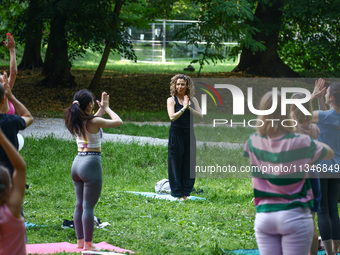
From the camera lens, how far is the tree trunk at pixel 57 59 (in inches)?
810

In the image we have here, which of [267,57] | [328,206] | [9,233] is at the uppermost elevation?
[267,57]

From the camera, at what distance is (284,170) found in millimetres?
3793

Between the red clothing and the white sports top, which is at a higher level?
the white sports top

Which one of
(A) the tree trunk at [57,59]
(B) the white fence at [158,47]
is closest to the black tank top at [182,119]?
(A) the tree trunk at [57,59]

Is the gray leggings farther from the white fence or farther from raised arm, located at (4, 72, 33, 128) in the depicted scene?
the white fence

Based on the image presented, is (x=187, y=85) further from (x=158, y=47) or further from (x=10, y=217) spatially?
(x=158, y=47)

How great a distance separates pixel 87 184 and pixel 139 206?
9.60 ft

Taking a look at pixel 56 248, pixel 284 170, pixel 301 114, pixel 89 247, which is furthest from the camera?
pixel 56 248

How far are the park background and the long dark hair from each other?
5.01 feet

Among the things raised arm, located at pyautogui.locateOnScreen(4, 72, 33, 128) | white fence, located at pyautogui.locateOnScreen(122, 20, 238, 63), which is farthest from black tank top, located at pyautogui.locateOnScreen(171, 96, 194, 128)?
white fence, located at pyautogui.locateOnScreen(122, 20, 238, 63)

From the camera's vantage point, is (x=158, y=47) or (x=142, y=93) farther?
(x=158, y=47)

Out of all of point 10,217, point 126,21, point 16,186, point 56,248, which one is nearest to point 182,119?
point 56,248

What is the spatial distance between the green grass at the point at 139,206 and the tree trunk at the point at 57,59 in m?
8.39

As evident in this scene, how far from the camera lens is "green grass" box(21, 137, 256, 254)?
255 inches
